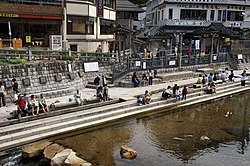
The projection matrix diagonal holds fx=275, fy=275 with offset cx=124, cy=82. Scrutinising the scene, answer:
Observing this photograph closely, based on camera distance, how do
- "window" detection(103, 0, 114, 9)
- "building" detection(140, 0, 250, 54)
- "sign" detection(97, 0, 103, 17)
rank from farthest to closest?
"building" detection(140, 0, 250, 54) → "window" detection(103, 0, 114, 9) → "sign" detection(97, 0, 103, 17)

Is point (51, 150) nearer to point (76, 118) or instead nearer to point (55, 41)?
point (76, 118)

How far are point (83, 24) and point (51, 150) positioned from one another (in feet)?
83.6

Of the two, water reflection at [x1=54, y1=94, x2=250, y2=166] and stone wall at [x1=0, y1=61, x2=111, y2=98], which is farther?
stone wall at [x1=0, y1=61, x2=111, y2=98]

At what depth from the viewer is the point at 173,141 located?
15.6m

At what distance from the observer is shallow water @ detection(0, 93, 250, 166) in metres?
13.3

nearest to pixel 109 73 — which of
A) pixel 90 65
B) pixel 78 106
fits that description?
pixel 90 65

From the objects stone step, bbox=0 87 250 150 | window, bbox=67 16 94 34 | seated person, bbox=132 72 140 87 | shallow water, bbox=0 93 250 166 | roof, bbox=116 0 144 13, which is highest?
roof, bbox=116 0 144 13

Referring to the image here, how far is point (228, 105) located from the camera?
23.6m

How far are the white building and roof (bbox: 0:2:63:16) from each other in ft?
4.59

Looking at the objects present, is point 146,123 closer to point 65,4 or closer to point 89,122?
point 89,122

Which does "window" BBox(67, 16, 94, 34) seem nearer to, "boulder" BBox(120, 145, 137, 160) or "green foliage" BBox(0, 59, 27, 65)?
"green foliage" BBox(0, 59, 27, 65)

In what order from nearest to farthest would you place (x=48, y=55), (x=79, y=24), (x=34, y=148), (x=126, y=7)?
(x=34, y=148) → (x=48, y=55) → (x=79, y=24) → (x=126, y=7)

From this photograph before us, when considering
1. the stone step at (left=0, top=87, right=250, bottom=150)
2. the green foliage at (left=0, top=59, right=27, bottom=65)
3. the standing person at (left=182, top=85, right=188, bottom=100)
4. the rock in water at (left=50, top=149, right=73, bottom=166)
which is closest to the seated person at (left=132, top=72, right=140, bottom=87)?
the standing person at (left=182, top=85, right=188, bottom=100)

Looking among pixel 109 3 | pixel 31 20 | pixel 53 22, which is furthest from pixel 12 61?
pixel 109 3
